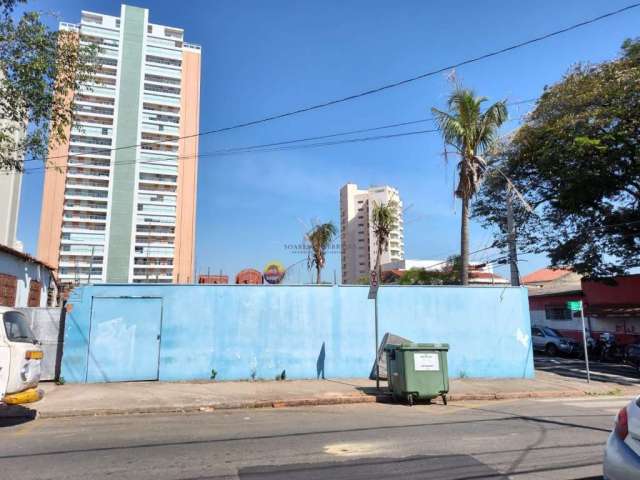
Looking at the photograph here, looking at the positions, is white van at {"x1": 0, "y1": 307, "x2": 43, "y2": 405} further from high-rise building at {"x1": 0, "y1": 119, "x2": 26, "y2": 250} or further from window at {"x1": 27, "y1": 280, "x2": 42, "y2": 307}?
high-rise building at {"x1": 0, "y1": 119, "x2": 26, "y2": 250}

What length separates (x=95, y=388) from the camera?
1131 cm

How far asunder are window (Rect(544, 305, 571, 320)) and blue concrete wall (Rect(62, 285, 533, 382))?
18.9m

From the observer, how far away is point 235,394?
10.9 meters

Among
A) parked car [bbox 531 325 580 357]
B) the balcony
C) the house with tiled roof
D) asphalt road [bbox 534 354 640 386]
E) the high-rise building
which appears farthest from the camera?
the balcony

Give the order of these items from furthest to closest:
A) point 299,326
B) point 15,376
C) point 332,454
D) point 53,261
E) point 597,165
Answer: point 53,261, point 597,165, point 299,326, point 15,376, point 332,454

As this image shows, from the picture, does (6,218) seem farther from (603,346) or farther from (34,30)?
(603,346)

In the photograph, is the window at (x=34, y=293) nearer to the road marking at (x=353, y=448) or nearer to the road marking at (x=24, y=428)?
the road marking at (x=24, y=428)

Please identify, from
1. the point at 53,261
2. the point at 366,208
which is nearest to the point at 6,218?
the point at 53,261

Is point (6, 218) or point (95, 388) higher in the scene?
point (6, 218)

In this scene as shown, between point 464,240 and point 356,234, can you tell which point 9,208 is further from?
point 356,234

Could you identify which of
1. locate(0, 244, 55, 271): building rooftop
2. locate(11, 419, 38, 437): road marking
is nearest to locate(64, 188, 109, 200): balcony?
locate(0, 244, 55, 271): building rooftop

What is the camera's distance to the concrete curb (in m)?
8.85

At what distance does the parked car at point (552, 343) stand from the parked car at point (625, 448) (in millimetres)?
24127

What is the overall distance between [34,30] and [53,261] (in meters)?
91.8
